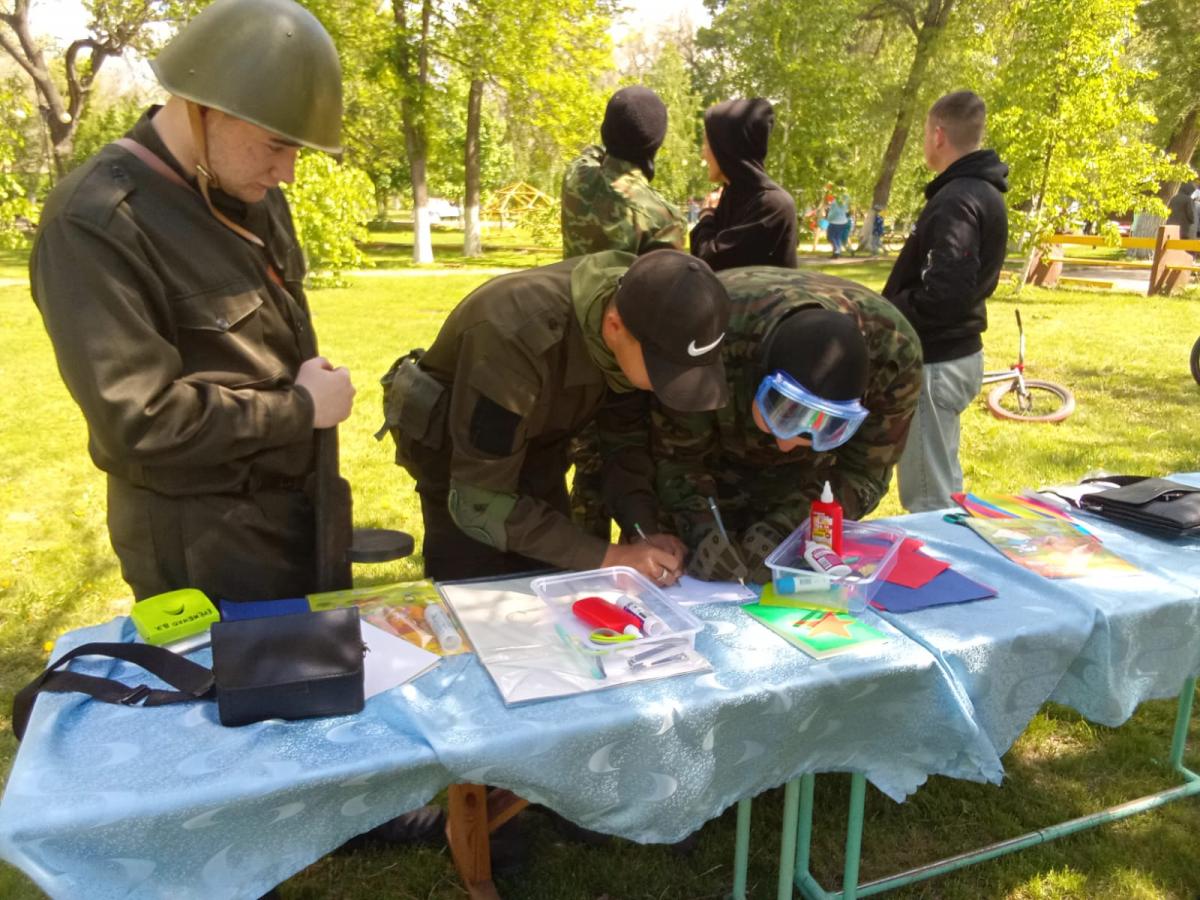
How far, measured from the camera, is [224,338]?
1.69 m

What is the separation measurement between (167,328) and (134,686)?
61 centimetres

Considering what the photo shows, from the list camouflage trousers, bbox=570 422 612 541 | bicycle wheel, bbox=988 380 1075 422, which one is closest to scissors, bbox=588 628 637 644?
camouflage trousers, bbox=570 422 612 541

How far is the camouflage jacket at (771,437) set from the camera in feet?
6.96

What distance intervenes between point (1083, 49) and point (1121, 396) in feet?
18.7

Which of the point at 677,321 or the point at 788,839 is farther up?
the point at 677,321

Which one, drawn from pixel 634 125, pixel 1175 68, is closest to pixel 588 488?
pixel 634 125

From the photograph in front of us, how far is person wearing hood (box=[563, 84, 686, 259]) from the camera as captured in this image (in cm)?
337

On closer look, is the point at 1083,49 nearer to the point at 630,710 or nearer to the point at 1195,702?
Result: the point at 1195,702

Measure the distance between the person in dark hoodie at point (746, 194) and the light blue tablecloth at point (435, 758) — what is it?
7.54 feet

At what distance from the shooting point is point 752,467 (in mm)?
2457

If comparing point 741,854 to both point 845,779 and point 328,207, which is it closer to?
point 845,779

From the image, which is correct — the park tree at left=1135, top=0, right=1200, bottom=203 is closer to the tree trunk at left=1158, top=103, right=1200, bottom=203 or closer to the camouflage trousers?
the tree trunk at left=1158, top=103, right=1200, bottom=203

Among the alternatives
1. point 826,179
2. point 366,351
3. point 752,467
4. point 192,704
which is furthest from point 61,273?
point 826,179

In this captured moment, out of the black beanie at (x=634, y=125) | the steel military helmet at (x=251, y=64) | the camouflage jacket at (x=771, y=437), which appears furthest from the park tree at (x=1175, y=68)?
the steel military helmet at (x=251, y=64)
